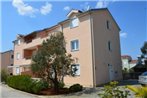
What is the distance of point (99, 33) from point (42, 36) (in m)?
13.5

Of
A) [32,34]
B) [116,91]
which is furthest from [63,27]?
[116,91]

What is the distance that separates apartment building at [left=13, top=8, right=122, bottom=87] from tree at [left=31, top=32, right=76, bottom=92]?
3.80m

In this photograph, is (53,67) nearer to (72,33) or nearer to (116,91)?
(72,33)

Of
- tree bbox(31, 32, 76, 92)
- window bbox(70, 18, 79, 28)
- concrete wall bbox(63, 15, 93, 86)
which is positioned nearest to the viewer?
tree bbox(31, 32, 76, 92)

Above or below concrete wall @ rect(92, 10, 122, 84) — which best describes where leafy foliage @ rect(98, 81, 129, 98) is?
below

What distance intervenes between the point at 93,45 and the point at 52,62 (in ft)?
21.1

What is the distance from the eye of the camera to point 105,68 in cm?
2898

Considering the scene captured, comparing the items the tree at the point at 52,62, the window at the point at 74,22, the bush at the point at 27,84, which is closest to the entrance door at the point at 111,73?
the window at the point at 74,22

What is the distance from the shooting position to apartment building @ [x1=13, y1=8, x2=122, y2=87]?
→ 27125 millimetres

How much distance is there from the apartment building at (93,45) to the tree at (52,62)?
12.5ft

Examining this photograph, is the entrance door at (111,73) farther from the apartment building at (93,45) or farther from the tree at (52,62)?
the tree at (52,62)

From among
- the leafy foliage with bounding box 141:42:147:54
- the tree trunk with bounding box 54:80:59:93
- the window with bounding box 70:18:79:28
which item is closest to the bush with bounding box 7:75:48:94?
the tree trunk with bounding box 54:80:59:93

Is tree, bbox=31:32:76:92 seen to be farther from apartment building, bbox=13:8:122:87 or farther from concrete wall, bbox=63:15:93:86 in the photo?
concrete wall, bbox=63:15:93:86

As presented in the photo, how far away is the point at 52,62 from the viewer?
23156 millimetres
